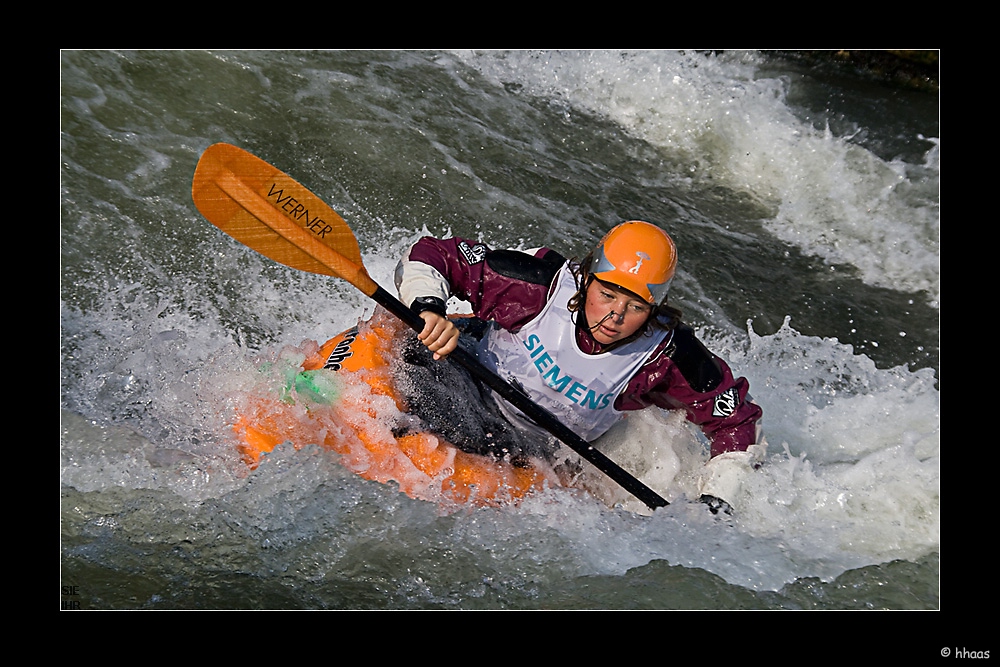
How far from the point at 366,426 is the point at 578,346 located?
0.89m

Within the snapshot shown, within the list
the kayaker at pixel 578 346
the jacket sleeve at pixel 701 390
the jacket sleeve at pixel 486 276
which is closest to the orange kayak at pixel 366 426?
the kayaker at pixel 578 346

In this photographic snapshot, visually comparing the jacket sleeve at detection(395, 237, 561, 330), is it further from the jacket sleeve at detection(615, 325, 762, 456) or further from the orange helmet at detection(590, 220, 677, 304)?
the jacket sleeve at detection(615, 325, 762, 456)

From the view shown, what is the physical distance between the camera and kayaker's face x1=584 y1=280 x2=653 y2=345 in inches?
127

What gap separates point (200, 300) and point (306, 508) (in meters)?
2.01

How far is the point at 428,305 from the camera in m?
3.26

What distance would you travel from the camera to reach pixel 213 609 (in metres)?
3.18

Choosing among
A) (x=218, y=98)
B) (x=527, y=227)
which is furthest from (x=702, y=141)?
(x=218, y=98)

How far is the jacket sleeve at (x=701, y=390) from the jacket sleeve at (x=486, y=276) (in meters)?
0.55

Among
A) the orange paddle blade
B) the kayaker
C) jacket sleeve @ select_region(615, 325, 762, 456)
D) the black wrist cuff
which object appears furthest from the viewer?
jacket sleeve @ select_region(615, 325, 762, 456)

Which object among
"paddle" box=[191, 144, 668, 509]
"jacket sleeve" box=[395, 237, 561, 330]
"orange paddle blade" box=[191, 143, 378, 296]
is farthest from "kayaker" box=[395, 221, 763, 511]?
"orange paddle blade" box=[191, 143, 378, 296]

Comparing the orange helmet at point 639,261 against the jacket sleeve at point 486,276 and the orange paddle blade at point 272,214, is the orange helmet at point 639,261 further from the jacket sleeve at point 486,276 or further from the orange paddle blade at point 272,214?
the orange paddle blade at point 272,214

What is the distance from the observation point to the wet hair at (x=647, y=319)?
10.9 ft

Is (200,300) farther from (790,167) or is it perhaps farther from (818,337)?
(790,167)

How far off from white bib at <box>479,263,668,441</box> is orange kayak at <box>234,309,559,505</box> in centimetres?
36
